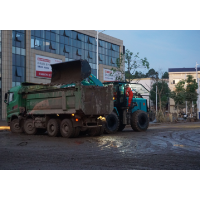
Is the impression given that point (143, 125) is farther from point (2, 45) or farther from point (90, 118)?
point (2, 45)

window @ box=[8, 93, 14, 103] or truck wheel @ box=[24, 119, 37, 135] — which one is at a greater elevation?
window @ box=[8, 93, 14, 103]

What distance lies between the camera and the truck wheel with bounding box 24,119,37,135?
16.5 meters

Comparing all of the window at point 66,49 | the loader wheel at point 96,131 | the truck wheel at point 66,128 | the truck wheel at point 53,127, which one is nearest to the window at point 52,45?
the window at point 66,49

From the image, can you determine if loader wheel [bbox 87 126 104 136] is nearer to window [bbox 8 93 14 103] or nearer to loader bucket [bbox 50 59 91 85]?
loader bucket [bbox 50 59 91 85]

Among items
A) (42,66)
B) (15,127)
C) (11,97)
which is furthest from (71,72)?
(42,66)

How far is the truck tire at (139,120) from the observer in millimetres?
A: 17017

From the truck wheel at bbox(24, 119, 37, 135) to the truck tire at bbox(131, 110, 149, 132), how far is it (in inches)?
216

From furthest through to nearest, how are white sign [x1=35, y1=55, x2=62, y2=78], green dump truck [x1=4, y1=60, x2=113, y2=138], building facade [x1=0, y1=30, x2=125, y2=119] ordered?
white sign [x1=35, y1=55, x2=62, y2=78] → building facade [x1=0, y1=30, x2=125, y2=119] → green dump truck [x1=4, y1=60, x2=113, y2=138]

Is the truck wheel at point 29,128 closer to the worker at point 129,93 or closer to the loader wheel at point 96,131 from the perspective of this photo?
the loader wheel at point 96,131

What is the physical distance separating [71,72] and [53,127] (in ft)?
9.99

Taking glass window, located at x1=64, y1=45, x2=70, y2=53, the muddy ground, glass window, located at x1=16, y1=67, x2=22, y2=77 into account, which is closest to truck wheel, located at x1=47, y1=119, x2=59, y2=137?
the muddy ground
